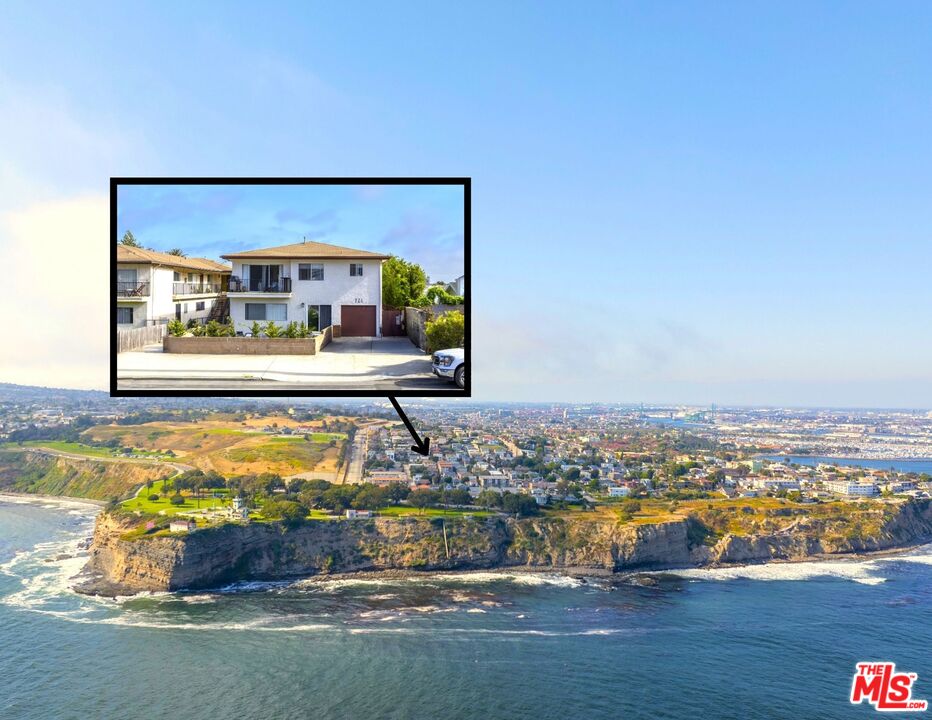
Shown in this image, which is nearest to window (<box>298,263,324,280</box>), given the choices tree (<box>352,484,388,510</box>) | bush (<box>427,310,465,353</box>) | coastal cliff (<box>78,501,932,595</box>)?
bush (<box>427,310,465,353</box>)

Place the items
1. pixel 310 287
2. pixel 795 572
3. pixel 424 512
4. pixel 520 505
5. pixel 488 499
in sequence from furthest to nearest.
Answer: pixel 488 499 < pixel 520 505 < pixel 424 512 < pixel 795 572 < pixel 310 287

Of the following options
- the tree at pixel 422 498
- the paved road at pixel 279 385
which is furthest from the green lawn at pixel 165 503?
the paved road at pixel 279 385

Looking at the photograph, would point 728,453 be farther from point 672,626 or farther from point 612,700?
point 612,700

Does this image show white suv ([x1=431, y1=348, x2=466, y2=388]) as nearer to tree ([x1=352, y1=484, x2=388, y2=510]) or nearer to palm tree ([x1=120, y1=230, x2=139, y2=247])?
palm tree ([x1=120, y1=230, x2=139, y2=247])

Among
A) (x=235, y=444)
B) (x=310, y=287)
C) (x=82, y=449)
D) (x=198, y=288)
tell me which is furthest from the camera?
(x=82, y=449)

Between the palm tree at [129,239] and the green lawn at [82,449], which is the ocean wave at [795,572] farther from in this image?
the palm tree at [129,239]

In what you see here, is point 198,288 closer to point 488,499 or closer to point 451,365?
point 451,365

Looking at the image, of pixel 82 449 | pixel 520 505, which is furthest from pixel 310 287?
pixel 82 449
